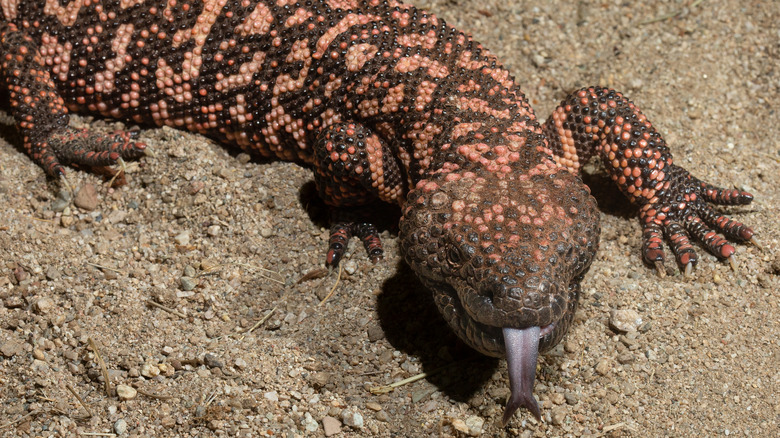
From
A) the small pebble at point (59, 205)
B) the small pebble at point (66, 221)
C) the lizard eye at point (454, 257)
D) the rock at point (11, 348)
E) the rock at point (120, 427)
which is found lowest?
the rock at point (120, 427)

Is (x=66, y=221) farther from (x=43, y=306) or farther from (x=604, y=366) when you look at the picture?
(x=604, y=366)

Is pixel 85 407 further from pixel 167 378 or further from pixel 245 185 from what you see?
pixel 245 185

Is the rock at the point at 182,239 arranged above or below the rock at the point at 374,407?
above

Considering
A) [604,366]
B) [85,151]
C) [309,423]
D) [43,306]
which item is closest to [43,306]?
[43,306]

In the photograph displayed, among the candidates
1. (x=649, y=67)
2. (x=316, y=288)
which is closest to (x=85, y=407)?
(x=316, y=288)

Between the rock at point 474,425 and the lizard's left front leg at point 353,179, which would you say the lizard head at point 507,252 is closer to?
the rock at point 474,425

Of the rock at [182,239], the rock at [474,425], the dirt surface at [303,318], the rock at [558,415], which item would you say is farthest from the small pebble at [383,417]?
the rock at [182,239]

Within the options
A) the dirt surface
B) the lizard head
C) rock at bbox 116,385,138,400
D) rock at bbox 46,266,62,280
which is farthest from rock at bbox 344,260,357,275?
rock at bbox 46,266,62,280

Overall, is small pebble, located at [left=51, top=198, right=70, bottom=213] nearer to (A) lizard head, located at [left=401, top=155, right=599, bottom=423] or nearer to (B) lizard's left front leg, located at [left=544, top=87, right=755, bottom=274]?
(A) lizard head, located at [left=401, top=155, right=599, bottom=423]
